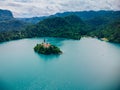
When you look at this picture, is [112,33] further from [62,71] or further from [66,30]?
[62,71]

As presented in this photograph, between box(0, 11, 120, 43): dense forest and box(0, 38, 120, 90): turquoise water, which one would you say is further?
box(0, 11, 120, 43): dense forest

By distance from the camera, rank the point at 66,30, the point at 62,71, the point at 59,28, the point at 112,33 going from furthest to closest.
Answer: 1. the point at 59,28
2. the point at 66,30
3. the point at 112,33
4. the point at 62,71

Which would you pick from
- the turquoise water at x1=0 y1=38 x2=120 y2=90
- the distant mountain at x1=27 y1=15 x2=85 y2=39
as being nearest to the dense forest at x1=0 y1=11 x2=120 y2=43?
the distant mountain at x1=27 y1=15 x2=85 y2=39

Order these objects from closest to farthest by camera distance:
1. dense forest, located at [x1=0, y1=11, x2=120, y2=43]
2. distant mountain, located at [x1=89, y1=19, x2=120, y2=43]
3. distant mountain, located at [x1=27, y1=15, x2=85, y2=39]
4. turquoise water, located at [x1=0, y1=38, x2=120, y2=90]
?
turquoise water, located at [x1=0, y1=38, x2=120, y2=90] < distant mountain, located at [x1=89, y1=19, x2=120, y2=43] < dense forest, located at [x1=0, y1=11, x2=120, y2=43] < distant mountain, located at [x1=27, y1=15, x2=85, y2=39]

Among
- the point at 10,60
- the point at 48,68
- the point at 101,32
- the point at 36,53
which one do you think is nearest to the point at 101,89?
the point at 48,68

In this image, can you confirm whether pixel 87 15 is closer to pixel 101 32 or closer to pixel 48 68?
pixel 101 32

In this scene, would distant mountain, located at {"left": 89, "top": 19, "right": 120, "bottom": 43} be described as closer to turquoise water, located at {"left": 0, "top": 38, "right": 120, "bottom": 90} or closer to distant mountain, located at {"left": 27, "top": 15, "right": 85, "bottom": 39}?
distant mountain, located at {"left": 27, "top": 15, "right": 85, "bottom": 39}

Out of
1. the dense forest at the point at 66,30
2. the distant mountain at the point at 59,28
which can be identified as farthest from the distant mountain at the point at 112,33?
the distant mountain at the point at 59,28

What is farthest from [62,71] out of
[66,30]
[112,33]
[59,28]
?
[59,28]

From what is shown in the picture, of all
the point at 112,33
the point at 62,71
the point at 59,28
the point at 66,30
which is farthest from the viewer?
the point at 59,28
